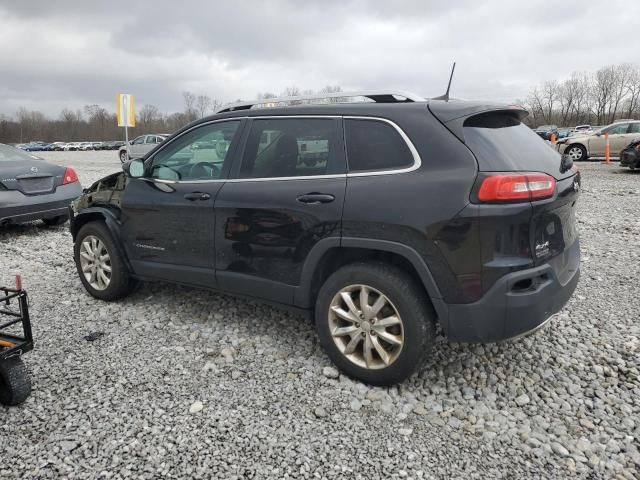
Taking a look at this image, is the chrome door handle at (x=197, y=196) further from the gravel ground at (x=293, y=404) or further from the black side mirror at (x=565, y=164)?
the black side mirror at (x=565, y=164)

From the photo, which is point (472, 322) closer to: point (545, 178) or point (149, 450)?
point (545, 178)

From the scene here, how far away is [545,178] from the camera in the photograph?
2.74 meters

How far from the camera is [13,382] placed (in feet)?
9.24

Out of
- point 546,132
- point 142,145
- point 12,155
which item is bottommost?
point 12,155

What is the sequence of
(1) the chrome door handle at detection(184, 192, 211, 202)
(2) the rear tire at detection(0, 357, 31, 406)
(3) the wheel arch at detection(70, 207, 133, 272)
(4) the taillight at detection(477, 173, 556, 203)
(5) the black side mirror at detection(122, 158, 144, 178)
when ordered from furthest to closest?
1. (3) the wheel arch at detection(70, 207, 133, 272)
2. (5) the black side mirror at detection(122, 158, 144, 178)
3. (1) the chrome door handle at detection(184, 192, 211, 202)
4. (2) the rear tire at detection(0, 357, 31, 406)
5. (4) the taillight at detection(477, 173, 556, 203)

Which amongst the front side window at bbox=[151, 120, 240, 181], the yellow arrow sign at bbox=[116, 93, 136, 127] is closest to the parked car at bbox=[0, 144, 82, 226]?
the front side window at bbox=[151, 120, 240, 181]

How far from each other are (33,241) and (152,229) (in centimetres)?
428

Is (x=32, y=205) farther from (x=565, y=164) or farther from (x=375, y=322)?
(x=565, y=164)

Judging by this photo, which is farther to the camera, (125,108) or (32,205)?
(125,108)

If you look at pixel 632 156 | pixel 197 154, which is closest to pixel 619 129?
pixel 632 156

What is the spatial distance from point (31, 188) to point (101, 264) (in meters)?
3.73

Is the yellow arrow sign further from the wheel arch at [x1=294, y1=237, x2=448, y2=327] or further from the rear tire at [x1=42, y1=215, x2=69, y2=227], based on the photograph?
the wheel arch at [x1=294, y1=237, x2=448, y2=327]

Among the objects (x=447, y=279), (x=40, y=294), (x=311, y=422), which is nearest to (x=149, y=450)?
(x=311, y=422)

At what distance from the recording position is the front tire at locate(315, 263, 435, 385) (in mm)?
2836
